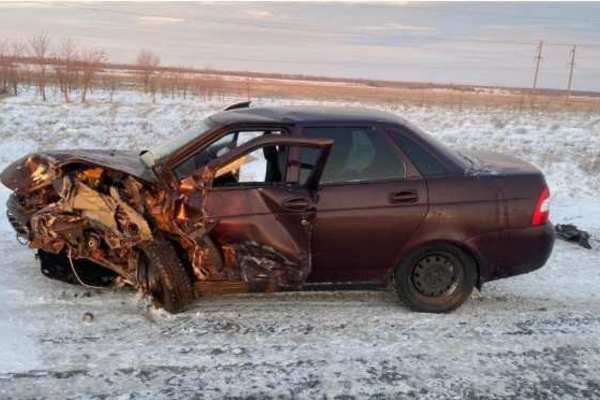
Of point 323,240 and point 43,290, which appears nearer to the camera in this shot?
point 323,240

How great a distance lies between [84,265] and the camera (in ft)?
17.4

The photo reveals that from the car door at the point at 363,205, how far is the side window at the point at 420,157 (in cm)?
5

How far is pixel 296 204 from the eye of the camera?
186 inches

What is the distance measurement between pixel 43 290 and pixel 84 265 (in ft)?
1.40

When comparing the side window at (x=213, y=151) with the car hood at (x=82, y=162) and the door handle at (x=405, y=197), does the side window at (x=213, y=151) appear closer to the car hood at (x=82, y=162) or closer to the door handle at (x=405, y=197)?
the car hood at (x=82, y=162)

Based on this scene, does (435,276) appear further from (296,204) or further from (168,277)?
(168,277)

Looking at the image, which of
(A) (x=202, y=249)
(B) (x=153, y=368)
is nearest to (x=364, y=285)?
(A) (x=202, y=249)

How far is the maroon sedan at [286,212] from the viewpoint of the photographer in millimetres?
4723

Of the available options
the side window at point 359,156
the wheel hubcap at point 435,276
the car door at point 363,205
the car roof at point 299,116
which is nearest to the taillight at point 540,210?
the wheel hubcap at point 435,276

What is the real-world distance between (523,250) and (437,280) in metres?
0.78

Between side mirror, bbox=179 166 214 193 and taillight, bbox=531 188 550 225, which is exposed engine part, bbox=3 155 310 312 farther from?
taillight, bbox=531 188 550 225

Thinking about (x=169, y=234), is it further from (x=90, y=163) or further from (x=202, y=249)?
(x=90, y=163)

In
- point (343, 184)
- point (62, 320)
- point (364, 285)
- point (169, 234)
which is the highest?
point (343, 184)

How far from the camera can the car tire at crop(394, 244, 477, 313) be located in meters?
5.10
